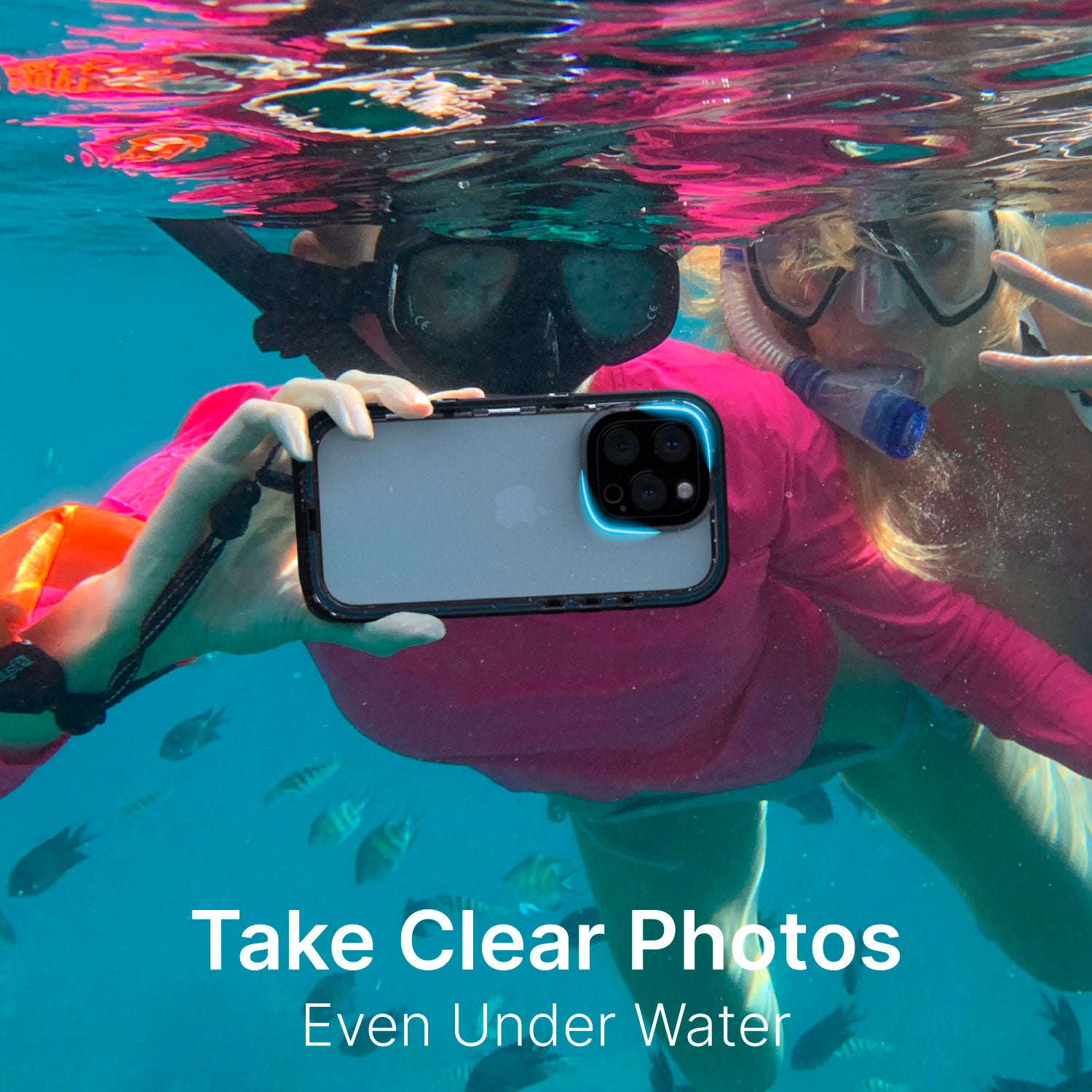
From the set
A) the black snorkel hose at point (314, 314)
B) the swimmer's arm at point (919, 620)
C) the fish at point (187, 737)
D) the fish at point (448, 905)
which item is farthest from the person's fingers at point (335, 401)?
the fish at point (187, 737)

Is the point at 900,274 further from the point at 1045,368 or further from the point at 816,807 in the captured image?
the point at 816,807

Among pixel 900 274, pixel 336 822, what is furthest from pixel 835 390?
pixel 336 822

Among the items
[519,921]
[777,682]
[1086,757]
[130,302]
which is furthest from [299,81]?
[519,921]

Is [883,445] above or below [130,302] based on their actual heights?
above

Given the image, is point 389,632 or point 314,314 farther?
point 314,314

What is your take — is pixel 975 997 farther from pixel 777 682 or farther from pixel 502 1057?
pixel 777 682

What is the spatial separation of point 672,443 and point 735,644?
1.14 metres

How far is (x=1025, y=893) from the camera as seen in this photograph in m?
4.38

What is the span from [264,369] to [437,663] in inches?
1823

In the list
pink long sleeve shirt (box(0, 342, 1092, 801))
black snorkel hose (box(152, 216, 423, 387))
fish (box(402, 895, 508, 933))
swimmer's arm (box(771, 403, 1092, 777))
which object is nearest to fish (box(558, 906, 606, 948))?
fish (box(402, 895, 508, 933))

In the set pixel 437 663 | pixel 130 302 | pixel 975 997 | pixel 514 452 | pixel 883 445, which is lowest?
pixel 975 997

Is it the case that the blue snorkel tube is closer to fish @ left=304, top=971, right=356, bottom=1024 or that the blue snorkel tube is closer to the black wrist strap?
the black wrist strap

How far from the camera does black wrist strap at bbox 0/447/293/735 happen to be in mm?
2074

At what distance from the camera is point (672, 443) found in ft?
7.04
